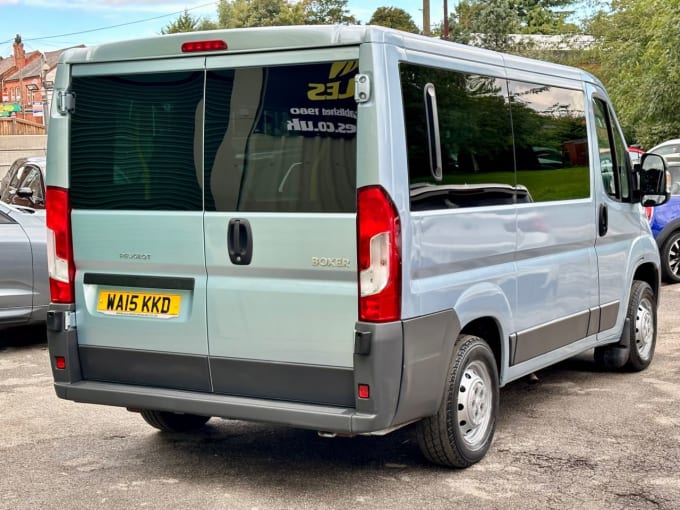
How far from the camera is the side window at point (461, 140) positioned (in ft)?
16.7

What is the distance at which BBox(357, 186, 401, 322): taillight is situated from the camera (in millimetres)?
4832

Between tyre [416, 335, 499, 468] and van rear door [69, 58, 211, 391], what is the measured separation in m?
1.19

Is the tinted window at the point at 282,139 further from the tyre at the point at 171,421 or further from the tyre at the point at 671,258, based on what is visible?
the tyre at the point at 671,258

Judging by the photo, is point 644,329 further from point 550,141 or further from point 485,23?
point 485,23

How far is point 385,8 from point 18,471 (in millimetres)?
84589

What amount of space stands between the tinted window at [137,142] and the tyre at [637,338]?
13.2 ft

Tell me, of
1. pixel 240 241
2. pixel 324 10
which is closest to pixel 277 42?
pixel 240 241

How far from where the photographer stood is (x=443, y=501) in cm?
513

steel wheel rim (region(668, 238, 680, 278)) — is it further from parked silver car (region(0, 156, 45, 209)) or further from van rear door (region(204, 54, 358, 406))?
van rear door (region(204, 54, 358, 406))

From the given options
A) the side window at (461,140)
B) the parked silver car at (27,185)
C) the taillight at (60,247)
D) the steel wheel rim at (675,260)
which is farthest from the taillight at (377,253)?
the steel wheel rim at (675,260)

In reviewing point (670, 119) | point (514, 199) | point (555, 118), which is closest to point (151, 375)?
point (514, 199)

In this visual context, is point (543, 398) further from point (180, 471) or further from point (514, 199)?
point (180, 471)

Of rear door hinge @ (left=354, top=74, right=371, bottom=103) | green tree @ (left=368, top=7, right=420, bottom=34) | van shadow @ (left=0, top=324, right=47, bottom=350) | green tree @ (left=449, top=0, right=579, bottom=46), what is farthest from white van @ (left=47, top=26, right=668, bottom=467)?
green tree @ (left=368, top=7, right=420, bottom=34)

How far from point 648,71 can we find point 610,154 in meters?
25.7
